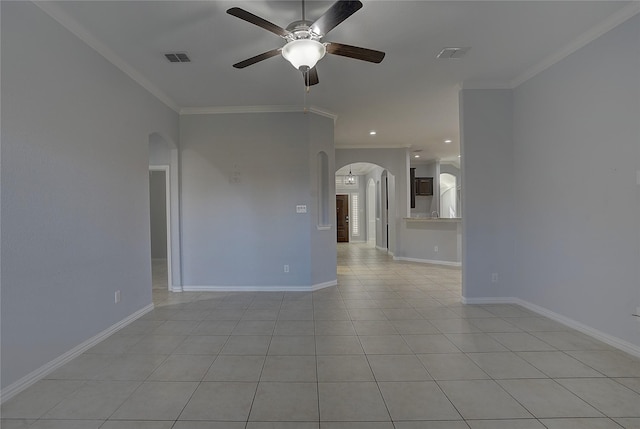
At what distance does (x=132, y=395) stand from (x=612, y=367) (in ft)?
11.6

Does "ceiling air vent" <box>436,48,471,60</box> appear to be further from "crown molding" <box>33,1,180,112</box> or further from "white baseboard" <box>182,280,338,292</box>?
"white baseboard" <box>182,280,338,292</box>

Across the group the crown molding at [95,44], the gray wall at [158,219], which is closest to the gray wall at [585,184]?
the crown molding at [95,44]

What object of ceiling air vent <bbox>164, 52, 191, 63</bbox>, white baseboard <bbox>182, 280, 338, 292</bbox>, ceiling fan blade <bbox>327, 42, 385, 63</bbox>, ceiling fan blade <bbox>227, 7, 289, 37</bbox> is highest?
ceiling air vent <bbox>164, 52, 191, 63</bbox>

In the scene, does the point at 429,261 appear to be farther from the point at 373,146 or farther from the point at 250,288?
the point at 250,288

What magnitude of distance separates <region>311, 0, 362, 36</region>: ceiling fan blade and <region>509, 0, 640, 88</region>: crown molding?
2.39 metres

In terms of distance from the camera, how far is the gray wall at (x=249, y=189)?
4.64 metres

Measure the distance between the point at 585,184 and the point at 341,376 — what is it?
2.91 meters

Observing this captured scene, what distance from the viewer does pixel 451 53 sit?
10.2 feet

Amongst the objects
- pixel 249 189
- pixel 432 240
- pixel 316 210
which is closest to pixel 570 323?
pixel 316 210

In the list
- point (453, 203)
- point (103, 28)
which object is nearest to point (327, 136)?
point (103, 28)

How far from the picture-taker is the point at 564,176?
124 inches

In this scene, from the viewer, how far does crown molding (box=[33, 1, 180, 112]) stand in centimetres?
234

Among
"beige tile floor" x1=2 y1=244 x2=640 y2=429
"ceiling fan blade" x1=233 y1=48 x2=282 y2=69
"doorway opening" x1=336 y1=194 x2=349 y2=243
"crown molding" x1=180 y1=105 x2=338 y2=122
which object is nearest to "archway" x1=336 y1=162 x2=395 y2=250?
"doorway opening" x1=336 y1=194 x2=349 y2=243

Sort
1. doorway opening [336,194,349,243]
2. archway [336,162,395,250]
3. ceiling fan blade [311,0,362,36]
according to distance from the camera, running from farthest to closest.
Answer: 1. doorway opening [336,194,349,243]
2. archway [336,162,395,250]
3. ceiling fan blade [311,0,362,36]
